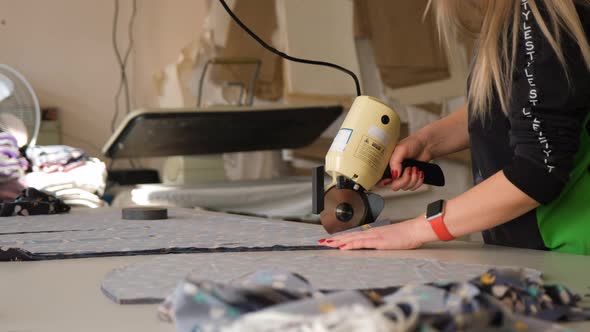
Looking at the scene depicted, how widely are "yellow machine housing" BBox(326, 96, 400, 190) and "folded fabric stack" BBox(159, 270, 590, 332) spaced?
1.91 ft

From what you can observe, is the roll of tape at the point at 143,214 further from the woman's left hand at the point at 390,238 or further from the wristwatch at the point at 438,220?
the wristwatch at the point at 438,220

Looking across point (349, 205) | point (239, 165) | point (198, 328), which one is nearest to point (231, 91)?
point (239, 165)

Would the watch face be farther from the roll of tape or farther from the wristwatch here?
the roll of tape

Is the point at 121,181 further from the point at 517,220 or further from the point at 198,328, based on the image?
the point at 198,328

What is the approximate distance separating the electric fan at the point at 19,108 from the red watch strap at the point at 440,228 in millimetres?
1388

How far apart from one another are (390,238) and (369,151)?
14 cm

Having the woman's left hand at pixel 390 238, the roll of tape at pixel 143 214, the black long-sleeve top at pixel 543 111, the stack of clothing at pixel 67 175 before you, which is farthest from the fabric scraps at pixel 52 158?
the black long-sleeve top at pixel 543 111

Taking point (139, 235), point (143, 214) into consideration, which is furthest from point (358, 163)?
point (143, 214)

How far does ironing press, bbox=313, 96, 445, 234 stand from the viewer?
1.17m

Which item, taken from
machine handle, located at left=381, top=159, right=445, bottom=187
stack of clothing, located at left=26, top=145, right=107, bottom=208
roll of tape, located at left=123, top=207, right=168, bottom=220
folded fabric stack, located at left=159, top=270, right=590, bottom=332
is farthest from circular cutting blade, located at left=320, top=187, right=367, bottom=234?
stack of clothing, located at left=26, top=145, right=107, bottom=208

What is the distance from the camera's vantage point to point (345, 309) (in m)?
0.42

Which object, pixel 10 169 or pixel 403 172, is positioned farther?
pixel 10 169

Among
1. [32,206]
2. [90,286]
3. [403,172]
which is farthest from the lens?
[32,206]

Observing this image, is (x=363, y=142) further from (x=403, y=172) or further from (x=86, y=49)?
(x=86, y=49)
